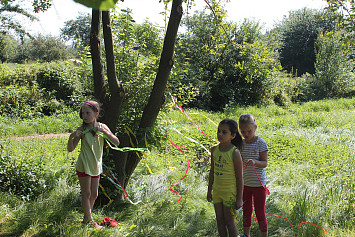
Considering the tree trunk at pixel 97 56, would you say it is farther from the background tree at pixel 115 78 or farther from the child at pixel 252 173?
the child at pixel 252 173

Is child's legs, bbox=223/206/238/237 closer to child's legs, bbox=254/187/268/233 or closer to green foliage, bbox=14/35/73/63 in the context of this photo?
child's legs, bbox=254/187/268/233

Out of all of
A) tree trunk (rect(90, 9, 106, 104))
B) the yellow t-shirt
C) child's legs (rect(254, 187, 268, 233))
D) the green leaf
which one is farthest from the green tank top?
the green leaf

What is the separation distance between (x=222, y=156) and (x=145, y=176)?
2237 millimetres

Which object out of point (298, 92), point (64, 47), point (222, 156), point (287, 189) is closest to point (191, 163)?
point (287, 189)

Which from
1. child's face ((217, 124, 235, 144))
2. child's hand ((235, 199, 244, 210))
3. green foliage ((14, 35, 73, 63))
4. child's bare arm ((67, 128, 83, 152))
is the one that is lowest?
child's hand ((235, 199, 244, 210))

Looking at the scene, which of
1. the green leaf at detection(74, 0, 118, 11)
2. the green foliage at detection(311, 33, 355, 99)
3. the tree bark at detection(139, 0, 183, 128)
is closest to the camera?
the green leaf at detection(74, 0, 118, 11)

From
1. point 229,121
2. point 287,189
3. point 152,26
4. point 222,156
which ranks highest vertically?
point 152,26

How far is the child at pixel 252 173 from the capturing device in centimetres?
319

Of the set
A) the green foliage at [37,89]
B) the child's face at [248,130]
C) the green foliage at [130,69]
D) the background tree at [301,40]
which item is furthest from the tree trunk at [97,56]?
the background tree at [301,40]

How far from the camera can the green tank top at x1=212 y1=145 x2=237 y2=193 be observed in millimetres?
2980

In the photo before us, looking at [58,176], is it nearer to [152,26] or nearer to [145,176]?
[145,176]

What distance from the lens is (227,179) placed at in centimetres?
299

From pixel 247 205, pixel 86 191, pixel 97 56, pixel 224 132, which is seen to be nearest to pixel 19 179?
pixel 86 191

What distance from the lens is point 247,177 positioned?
3277mm
